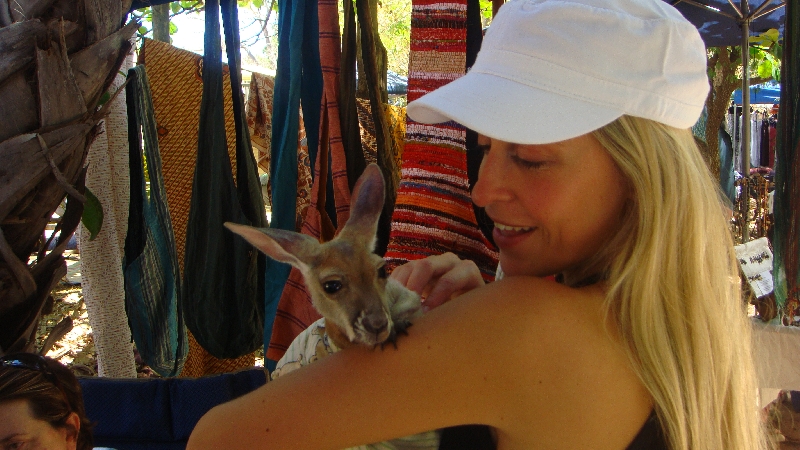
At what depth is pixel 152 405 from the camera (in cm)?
283

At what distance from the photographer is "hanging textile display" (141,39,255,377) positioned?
277cm

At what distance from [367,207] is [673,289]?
85 centimetres

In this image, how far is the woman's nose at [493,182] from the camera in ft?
4.17

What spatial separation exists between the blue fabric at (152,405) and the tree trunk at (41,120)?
85 cm

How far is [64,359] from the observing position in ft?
17.2

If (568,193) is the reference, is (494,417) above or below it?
below

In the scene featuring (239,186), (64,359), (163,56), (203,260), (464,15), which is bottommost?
(64,359)

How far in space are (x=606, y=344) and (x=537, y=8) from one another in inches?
26.6

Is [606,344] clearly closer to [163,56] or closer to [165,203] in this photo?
[165,203]

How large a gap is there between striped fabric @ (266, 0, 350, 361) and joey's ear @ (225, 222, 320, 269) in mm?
407

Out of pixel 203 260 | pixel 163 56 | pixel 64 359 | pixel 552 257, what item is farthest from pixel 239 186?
pixel 64 359

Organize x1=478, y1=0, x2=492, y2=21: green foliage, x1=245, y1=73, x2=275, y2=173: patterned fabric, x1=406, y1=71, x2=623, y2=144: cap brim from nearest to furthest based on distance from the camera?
x1=406, y1=71, x2=623, y2=144: cap brim, x1=245, y1=73, x2=275, y2=173: patterned fabric, x1=478, y1=0, x2=492, y2=21: green foliage

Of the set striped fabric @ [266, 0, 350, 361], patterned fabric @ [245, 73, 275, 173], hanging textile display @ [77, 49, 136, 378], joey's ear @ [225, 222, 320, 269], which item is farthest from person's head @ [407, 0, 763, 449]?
patterned fabric @ [245, 73, 275, 173]

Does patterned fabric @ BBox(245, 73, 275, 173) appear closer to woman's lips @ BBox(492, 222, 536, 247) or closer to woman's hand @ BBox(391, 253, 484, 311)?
woman's hand @ BBox(391, 253, 484, 311)
